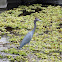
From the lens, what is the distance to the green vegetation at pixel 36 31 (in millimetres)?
4363

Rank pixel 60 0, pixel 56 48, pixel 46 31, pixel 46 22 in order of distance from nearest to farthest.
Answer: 1. pixel 56 48
2. pixel 46 31
3. pixel 46 22
4. pixel 60 0

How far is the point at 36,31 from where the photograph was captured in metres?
5.88

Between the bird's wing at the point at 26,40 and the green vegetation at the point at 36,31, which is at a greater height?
the bird's wing at the point at 26,40

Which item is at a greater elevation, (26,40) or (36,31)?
(26,40)

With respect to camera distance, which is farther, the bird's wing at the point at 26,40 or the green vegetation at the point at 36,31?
the green vegetation at the point at 36,31

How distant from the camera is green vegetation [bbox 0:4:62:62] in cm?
436

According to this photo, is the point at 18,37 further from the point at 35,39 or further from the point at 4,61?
the point at 4,61

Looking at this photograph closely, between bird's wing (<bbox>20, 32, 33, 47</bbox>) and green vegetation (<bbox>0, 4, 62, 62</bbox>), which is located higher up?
bird's wing (<bbox>20, 32, 33, 47</bbox>)

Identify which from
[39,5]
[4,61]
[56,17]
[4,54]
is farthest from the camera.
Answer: [39,5]

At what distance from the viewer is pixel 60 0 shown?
9.73 m

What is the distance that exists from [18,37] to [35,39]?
23.6 inches

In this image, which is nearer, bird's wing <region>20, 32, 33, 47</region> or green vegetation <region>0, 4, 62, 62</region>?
bird's wing <region>20, 32, 33, 47</region>

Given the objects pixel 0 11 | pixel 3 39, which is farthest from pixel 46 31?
pixel 0 11

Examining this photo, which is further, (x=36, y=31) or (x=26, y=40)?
(x=36, y=31)
